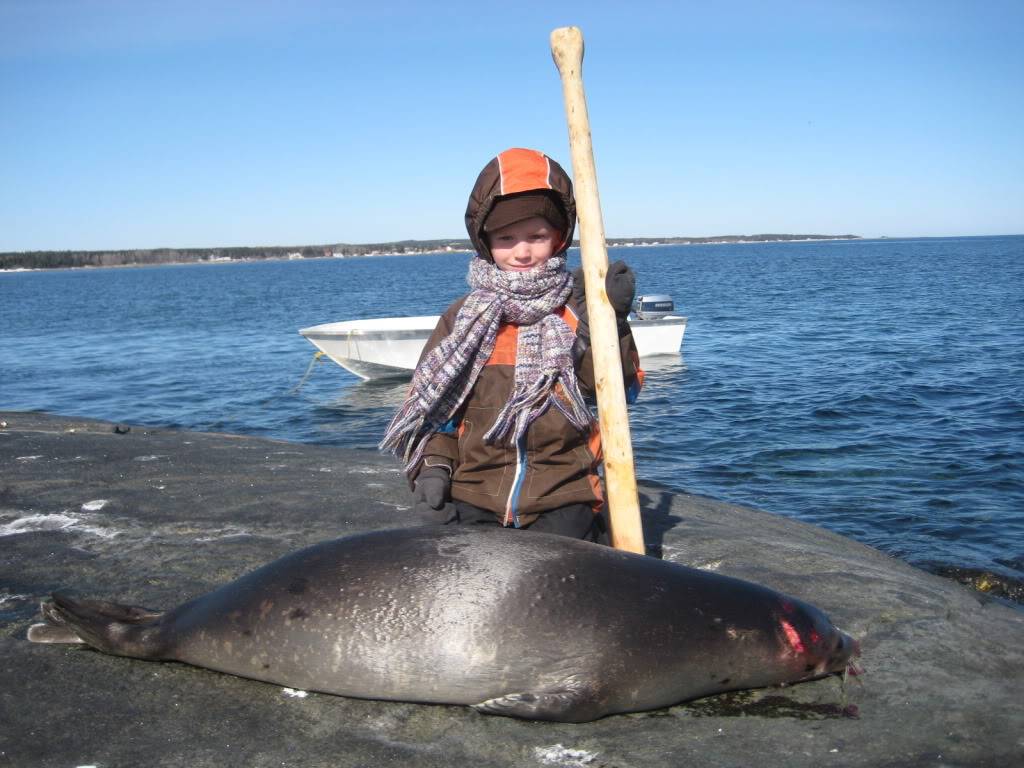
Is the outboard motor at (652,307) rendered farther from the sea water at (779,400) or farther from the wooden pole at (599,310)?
the wooden pole at (599,310)

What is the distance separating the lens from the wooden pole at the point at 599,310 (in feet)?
13.6

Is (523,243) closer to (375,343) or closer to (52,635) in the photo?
(52,635)

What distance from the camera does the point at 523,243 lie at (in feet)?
14.4

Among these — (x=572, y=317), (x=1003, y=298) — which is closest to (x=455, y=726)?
(x=572, y=317)

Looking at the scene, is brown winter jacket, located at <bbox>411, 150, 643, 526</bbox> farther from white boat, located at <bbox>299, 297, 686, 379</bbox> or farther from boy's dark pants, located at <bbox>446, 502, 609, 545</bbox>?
white boat, located at <bbox>299, 297, 686, 379</bbox>

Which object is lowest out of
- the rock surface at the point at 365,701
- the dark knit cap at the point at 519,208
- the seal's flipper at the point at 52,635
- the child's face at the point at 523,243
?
the rock surface at the point at 365,701

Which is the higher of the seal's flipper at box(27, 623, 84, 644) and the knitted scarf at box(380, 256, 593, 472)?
the knitted scarf at box(380, 256, 593, 472)

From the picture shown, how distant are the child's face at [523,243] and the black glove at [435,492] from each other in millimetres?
1043

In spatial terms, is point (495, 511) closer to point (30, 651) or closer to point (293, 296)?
point (30, 651)

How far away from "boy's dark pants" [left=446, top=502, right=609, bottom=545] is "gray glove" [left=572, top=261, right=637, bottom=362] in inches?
29.5

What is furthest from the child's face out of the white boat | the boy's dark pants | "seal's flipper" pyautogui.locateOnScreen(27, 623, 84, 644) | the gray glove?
the white boat

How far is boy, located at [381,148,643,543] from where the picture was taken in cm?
429

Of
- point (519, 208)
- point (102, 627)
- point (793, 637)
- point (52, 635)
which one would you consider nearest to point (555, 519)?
point (793, 637)

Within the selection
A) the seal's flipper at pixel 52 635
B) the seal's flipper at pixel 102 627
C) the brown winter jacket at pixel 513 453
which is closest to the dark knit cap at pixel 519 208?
the brown winter jacket at pixel 513 453
